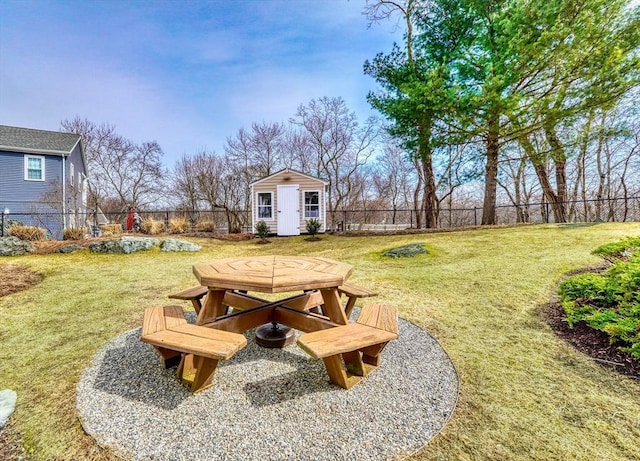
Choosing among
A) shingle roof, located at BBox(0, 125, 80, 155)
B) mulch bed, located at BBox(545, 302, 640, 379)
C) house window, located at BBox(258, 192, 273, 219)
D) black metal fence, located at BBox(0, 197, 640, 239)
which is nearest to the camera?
mulch bed, located at BBox(545, 302, 640, 379)

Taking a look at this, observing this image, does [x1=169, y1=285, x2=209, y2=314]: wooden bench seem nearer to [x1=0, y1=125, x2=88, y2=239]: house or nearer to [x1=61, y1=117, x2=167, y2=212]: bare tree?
[x1=0, y1=125, x2=88, y2=239]: house

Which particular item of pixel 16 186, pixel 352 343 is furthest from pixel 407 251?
pixel 16 186

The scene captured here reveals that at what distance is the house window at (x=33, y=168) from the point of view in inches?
497

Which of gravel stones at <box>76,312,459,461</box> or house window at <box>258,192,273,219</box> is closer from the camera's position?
gravel stones at <box>76,312,459,461</box>

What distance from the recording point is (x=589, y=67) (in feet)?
23.9

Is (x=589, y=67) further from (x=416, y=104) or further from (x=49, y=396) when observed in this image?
(x=49, y=396)

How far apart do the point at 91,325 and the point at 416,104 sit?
8.94 meters

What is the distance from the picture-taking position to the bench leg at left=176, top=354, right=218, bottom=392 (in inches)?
74.7

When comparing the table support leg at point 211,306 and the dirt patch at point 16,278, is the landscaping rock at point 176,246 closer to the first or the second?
the dirt patch at point 16,278

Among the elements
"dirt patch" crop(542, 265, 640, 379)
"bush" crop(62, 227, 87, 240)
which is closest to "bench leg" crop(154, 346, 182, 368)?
"dirt patch" crop(542, 265, 640, 379)

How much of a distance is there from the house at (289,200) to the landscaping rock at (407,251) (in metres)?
5.65

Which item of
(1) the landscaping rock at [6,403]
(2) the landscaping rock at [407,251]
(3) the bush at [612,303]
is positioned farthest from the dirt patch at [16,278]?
(3) the bush at [612,303]

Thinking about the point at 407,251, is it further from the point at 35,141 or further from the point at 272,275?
the point at 35,141

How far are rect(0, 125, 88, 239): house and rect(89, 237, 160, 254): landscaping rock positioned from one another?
513 centimetres
